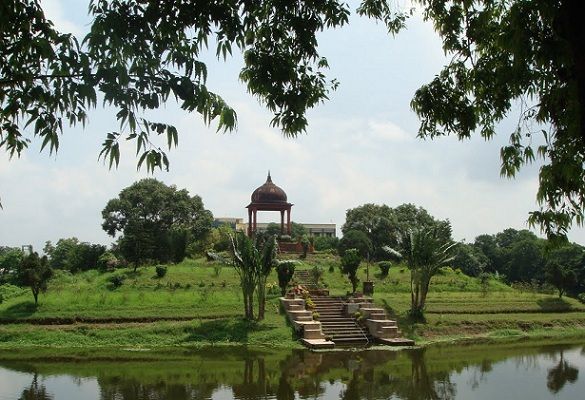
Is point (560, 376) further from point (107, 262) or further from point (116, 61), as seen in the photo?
point (107, 262)

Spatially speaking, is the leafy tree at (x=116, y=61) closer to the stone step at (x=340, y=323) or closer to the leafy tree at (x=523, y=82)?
the leafy tree at (x=523, y=82)

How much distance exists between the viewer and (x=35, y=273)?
65.7 feet

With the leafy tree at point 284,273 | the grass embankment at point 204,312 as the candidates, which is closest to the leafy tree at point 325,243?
the grass embankment at point 204,312

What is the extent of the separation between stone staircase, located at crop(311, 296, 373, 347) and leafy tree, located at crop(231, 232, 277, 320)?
2.25 metres

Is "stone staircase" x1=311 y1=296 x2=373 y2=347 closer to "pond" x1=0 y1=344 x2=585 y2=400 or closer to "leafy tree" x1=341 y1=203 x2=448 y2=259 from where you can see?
"pond" x1=0 y1=344 x2=585 y2=400

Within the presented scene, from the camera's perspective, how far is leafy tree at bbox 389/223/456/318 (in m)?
21.2

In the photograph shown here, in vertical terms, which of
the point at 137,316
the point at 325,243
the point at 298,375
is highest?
the point at 325,243

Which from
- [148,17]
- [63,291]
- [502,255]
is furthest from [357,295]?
[502,255]

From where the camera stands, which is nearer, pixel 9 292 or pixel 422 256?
pixel 422 256

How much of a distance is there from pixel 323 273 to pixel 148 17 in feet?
83.7

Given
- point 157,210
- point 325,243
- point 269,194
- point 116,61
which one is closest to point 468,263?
point 325,243

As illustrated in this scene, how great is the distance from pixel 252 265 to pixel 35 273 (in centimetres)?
749

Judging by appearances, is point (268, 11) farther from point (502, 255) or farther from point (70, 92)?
point (502, 255)

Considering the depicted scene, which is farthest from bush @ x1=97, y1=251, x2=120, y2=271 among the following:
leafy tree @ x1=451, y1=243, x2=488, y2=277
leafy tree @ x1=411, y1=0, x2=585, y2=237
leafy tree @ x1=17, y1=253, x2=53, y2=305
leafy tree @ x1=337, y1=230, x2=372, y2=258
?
leafy tree @ x1=451, y1=243, x2=488, y2=277
